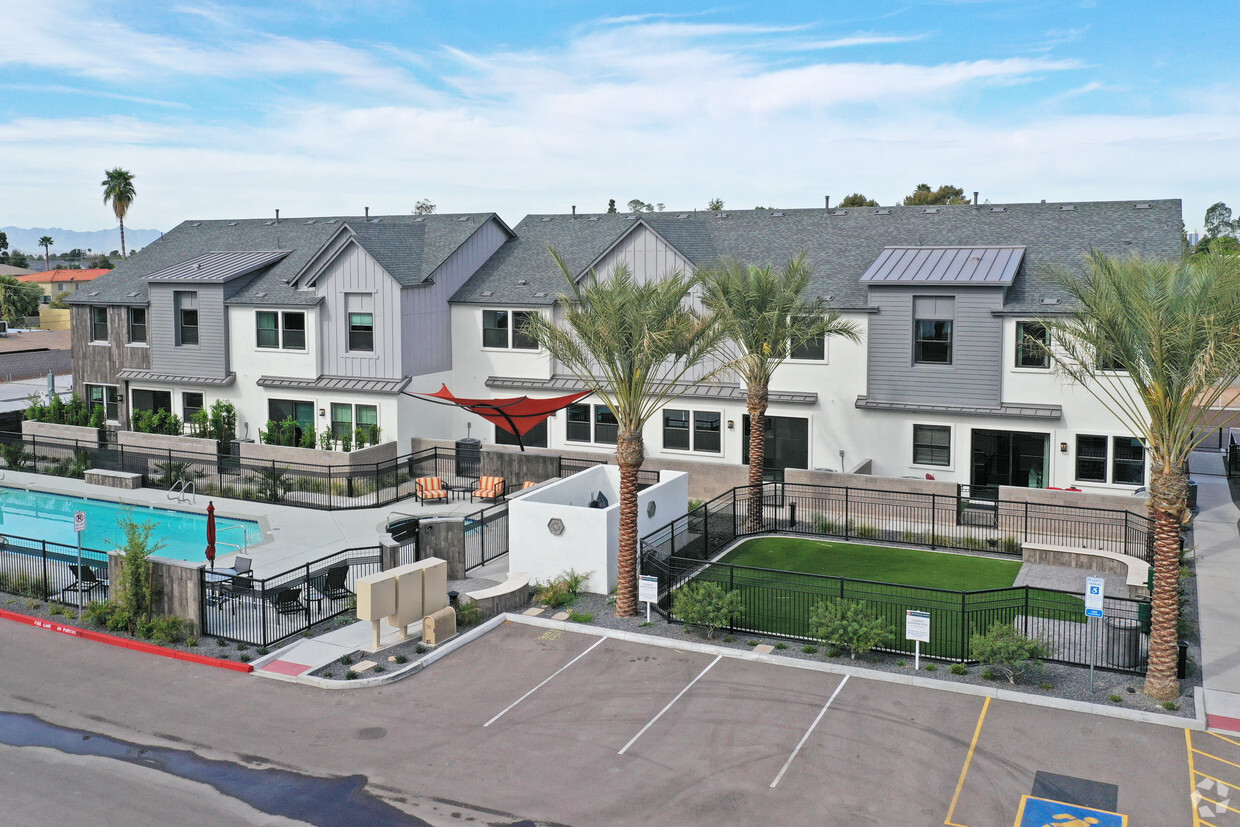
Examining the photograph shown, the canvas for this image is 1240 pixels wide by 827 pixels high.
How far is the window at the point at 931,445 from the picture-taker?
106ft

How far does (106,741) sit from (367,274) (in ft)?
75.6

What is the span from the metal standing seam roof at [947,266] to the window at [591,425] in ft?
31.7

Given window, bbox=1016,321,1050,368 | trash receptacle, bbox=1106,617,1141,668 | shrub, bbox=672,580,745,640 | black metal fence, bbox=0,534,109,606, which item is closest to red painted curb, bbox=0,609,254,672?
black metal fence, bbox=0,534,109,606

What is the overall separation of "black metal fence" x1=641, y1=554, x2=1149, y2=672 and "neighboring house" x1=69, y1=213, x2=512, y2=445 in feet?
54.3

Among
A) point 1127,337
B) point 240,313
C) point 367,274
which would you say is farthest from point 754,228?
point 1127,337

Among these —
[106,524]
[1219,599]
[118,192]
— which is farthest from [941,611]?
→ [118,192]

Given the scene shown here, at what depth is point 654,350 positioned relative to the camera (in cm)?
2094

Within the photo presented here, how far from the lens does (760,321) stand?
93.5 feet

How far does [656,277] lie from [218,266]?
17.6 m

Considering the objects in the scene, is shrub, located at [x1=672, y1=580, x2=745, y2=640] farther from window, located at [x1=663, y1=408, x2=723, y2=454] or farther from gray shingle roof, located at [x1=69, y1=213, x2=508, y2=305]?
gray shingle roof, located at [x1=69, y1=213, x2=508, y2=305]

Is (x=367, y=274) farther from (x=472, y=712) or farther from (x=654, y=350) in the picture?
(x=472, y=712)

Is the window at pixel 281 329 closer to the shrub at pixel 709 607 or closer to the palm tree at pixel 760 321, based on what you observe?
the palm tree at pixel 760 321

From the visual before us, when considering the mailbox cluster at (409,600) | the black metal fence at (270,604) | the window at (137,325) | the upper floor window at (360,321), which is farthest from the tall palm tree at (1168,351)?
the window at (137,325)

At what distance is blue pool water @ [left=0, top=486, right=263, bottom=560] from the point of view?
29.1 m
